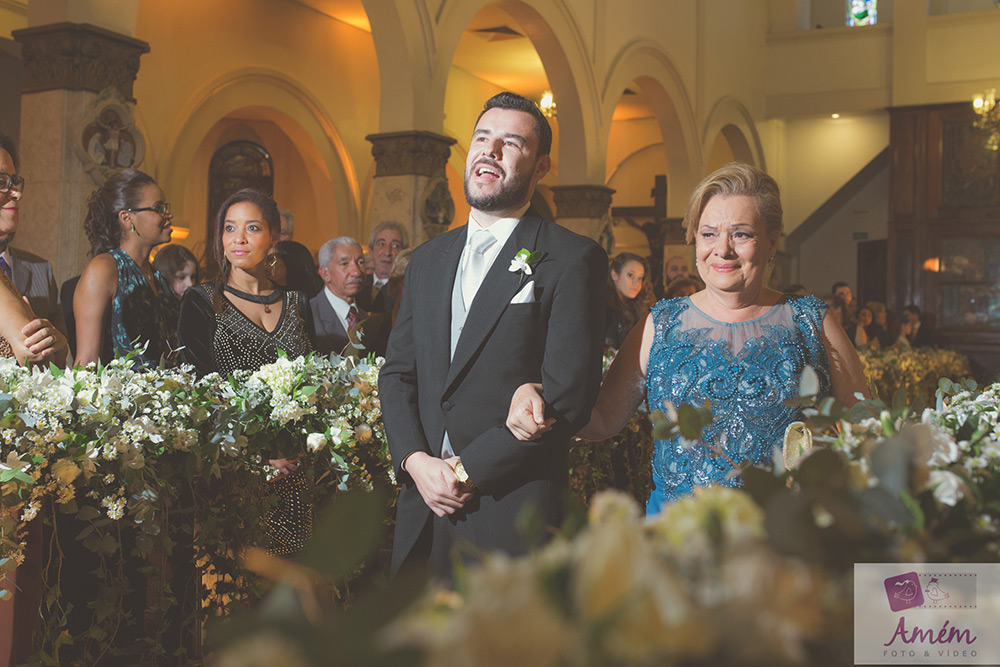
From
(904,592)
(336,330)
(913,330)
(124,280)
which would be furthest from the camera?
(913,330)

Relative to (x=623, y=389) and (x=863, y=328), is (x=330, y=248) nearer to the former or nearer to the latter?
(x=623, y=389)

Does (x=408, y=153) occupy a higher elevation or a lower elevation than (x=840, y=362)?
higher

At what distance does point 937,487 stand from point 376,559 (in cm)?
307

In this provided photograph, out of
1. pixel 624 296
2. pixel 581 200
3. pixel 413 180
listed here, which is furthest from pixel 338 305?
pixel 581 200

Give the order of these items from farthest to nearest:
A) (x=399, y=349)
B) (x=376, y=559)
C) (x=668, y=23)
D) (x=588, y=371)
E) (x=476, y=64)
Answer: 1. (x=476, y=64)
2. (x=668, y=23)
3. (x=376, y=559)
4. (x=399, y=349)
5. (x=588, y=371)

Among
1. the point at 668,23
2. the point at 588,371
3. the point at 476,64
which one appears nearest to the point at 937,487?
the point at 588,371

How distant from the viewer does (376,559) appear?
12.1 ft

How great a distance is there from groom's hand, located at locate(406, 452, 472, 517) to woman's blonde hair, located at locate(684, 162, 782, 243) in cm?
84

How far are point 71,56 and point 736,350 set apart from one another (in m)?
5.46

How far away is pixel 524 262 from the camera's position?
2.14 m

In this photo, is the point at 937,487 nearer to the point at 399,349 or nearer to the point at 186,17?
the point at 399,349

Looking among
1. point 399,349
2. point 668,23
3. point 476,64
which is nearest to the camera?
point 399,349

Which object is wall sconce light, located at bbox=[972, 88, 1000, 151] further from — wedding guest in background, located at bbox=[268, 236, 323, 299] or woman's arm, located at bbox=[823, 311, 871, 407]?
woman's arm, located at bbox=[823, 311, 871, 407]

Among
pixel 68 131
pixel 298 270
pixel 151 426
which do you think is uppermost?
pixel 68 131
